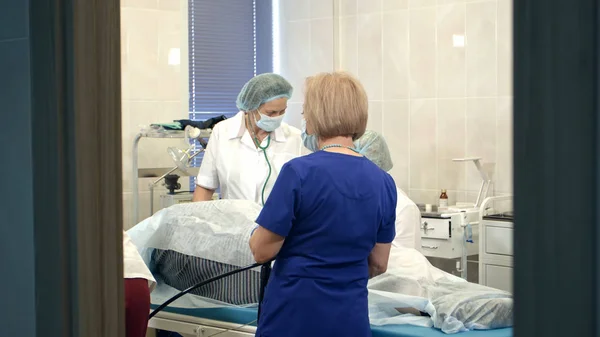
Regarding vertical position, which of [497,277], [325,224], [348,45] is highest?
[348,45]

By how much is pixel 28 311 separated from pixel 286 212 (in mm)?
877

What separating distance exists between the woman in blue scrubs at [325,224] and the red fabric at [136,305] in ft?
1.30

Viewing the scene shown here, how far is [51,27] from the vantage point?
3.84 ft

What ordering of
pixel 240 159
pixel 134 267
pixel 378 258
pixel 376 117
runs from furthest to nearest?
pixel 376 117, pixel 240 159, pixel 134 267, pixel 378 258

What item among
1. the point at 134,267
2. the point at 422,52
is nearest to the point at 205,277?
the point at 134,267

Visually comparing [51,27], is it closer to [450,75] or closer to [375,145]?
[375,145]

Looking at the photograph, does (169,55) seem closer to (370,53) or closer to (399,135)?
(370,53)

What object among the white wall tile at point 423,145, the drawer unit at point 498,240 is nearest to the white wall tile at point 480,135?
the white wall tile at point 423,145

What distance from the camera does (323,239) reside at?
2.06m

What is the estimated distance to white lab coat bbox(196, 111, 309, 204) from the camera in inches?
137

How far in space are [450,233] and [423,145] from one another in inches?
31.8

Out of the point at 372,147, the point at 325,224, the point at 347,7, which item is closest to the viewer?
the point at 325,224
